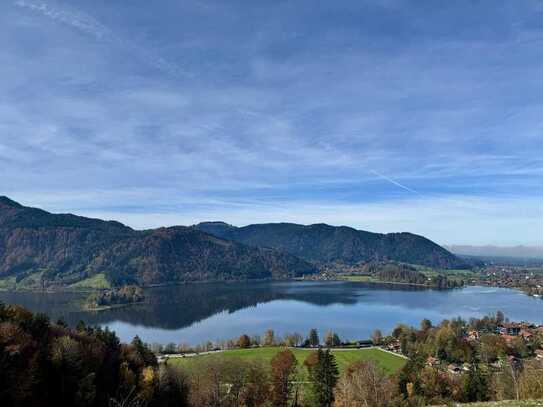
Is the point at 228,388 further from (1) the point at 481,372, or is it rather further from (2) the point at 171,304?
(2) the point at 171,304

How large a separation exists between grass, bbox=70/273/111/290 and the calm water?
668 inches

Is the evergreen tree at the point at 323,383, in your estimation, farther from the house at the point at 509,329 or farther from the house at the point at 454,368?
the house at the point at 509,329

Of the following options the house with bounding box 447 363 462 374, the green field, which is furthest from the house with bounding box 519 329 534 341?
the green field

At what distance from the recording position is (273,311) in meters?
103

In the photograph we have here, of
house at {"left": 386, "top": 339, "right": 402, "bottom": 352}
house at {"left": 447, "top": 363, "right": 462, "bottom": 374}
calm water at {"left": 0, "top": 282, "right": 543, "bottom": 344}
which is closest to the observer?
house at {"left": 447, "top": 363, "right": 462, "bottom": 374}

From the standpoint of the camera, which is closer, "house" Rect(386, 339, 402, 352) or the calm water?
"house" Rect(386, 339, 402, 352)

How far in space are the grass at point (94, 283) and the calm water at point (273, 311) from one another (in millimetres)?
16960

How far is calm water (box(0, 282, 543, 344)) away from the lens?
78.3 m

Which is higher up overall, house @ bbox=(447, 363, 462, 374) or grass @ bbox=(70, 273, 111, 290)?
grass @ bbox=(70, 273, 111, 290)

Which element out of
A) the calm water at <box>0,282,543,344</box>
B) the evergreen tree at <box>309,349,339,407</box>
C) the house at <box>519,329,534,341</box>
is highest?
the evergreen tree at <box>309,349,339,407</box>

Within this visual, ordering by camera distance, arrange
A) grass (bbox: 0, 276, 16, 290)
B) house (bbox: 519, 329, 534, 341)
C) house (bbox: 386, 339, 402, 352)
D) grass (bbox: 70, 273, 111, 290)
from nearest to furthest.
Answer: house (bbox: 386, 339, 402, 352), house (bbox: 519, 329, 534, 341), grass (bbox: 70, 273, 111, 290), grass (bbox: 0, 276, 16, 290)

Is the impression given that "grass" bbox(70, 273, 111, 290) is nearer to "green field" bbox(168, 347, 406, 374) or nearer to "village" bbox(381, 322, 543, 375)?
"green field" bbox(168, 347, 406, 374)

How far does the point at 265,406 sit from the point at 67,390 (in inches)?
426

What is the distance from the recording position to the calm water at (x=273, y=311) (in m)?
78.3
